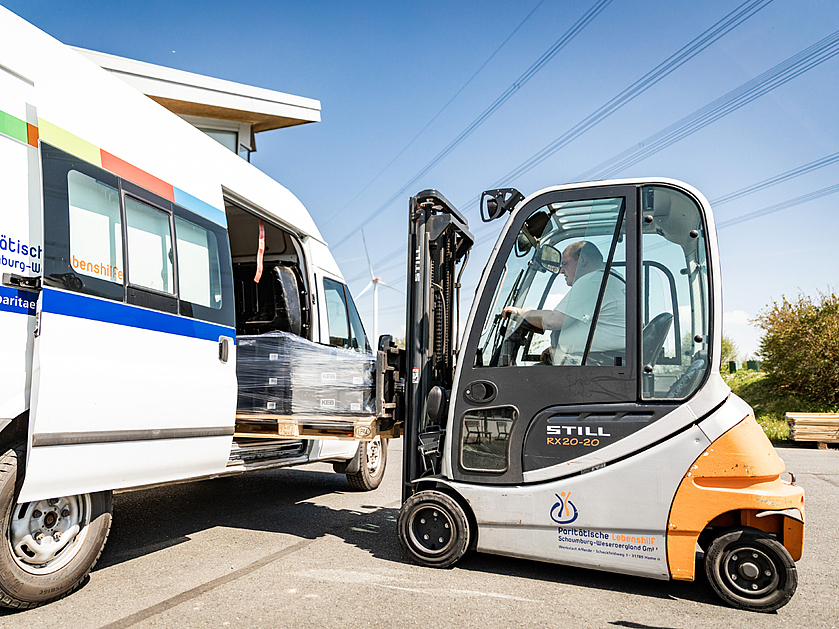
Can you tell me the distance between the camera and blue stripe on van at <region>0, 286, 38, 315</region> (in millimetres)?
3227

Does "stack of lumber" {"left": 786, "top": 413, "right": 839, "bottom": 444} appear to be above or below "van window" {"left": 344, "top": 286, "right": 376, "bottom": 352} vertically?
below

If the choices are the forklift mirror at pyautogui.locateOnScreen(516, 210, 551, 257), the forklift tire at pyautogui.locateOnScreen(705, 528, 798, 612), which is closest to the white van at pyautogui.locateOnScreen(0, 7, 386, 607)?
the forklift mirror at pyautogui.locateOnScreen(516, 210, 551, 257)

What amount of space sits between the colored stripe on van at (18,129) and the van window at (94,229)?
0.84 ft

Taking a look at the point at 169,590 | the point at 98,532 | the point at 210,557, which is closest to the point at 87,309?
the point at 98,532

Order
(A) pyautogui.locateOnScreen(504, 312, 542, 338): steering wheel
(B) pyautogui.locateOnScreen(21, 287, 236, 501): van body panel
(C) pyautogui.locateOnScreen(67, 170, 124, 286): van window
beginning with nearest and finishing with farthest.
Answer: (B) pyautogui.locateOnScreen(21, 287, 236, 501): van body panel
(C) pyautogui.locateOnScreen(67, 170, 124, 286): van window
(A) pyautogui.locateOnScreen(504, 312, 542, 338): steering wheel

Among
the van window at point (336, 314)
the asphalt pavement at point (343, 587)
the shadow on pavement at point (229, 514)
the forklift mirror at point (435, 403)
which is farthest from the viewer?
the van window at point (336, 314)

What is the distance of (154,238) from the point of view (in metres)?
4.31

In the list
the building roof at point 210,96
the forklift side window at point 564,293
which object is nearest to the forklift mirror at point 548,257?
the forklift side window at point 564,293

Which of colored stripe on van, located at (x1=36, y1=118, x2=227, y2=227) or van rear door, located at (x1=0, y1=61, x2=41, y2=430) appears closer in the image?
van rear door, located at (x1=0, y1=61, x2=41, y2=430)

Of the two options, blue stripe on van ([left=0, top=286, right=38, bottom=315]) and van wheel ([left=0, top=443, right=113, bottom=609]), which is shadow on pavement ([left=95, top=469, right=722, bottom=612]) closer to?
van wheel ([left=0, top=443, right=113, bottom=609])

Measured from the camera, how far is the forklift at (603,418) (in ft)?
12.7

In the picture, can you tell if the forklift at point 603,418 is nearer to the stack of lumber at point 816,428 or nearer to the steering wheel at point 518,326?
the steering wheel at point 518,326

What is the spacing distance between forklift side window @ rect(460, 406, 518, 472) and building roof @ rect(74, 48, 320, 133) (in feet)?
33.0

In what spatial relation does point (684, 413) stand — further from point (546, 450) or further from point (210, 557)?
point (210, 557)
